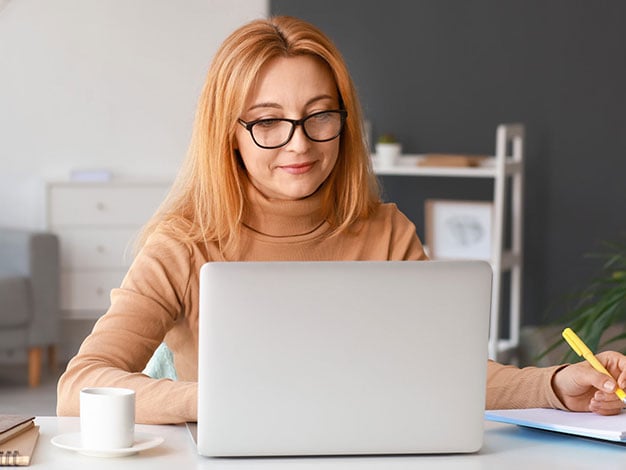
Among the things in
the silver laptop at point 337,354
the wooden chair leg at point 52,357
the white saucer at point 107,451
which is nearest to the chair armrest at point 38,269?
the wooden chair leg at point 52,357

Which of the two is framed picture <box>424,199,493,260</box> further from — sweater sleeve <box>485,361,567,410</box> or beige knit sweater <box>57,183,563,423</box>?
sweater sleeve <box>485,361,567,410</box>

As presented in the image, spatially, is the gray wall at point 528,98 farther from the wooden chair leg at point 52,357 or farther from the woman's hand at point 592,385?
the woman's hand at point 592,385

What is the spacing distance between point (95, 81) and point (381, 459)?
484cm

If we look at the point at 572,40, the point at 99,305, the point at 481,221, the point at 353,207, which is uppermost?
the point at 572,40

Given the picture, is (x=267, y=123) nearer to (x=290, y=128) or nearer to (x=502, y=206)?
(x=290, y=128)

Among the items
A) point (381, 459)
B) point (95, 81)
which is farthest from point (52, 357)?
point (381, 459)

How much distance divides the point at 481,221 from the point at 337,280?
13.6 ft

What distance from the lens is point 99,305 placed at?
5762 mm

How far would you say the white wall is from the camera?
19.7 ft

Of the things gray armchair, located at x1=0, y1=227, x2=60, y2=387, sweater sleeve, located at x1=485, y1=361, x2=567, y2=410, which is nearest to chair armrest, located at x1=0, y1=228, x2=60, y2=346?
gray armchair, located at x1=0, y1=227, x2=60, y2=387

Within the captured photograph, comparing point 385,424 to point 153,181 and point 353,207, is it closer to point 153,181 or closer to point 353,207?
point 353,207

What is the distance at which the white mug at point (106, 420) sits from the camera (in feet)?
4.71

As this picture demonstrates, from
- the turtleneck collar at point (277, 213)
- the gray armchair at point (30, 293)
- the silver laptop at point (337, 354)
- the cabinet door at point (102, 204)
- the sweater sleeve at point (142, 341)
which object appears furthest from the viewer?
the cabinet door at point (102, 204)

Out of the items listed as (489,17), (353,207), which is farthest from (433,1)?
(353,207)
